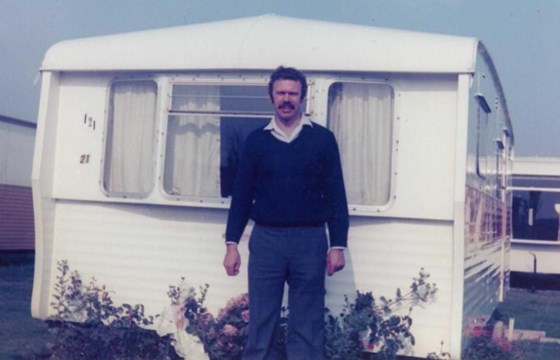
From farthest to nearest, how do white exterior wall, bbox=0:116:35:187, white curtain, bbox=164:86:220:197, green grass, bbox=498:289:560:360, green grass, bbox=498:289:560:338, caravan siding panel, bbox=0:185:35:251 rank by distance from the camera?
caravan siding panel, bbox=0:185:35:251 < white exterior wall, bbox=0:116:35:187 < green grass, bbox=498:289:560:338 < green grass, bbox=498:289:560:360 < white curtain, bbox=164:86:220:197

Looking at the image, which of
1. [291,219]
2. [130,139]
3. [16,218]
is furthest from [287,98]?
[16,218]

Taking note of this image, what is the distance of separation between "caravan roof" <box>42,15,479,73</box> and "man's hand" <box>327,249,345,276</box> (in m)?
1.57

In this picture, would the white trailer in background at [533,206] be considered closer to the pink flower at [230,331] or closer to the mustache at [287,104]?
the pink flower at [230,331]

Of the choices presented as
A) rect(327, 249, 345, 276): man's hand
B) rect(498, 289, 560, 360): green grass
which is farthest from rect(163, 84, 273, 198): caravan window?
rect(498, 289, 560, 360): green grass

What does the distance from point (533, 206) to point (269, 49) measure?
1188cm

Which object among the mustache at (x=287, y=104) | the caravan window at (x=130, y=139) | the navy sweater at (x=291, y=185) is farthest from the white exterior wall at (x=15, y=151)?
the mustache at (x=287, y=104)

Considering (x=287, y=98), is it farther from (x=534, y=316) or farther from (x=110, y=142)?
(x=534, y=316)

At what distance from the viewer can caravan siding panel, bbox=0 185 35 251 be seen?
52.6 feet

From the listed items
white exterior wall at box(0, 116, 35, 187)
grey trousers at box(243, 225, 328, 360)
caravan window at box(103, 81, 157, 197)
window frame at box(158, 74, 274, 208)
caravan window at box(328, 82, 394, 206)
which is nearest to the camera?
grey trousers at box(243, 225, 328, 360)

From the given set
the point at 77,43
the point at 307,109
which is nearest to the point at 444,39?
the point at 307,109

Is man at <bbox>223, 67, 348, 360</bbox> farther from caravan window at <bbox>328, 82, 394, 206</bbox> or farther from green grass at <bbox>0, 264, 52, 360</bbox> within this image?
green grass at <bbox>0, 264, 52, 360</bbox>

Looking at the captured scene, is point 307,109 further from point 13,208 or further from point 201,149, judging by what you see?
point 13,208

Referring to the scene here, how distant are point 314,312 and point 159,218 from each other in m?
1.92

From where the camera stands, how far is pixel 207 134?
18.5 feet
